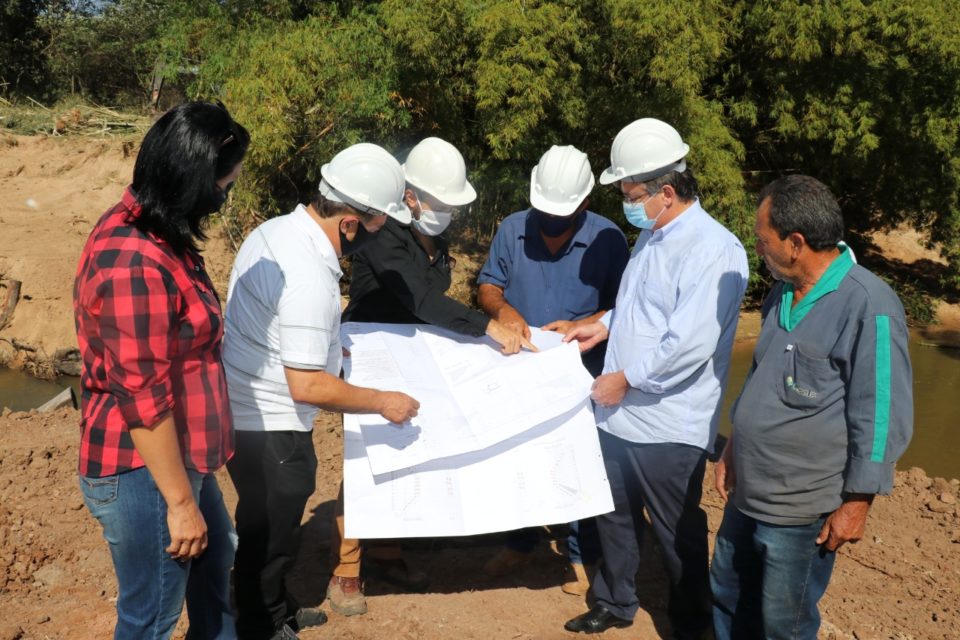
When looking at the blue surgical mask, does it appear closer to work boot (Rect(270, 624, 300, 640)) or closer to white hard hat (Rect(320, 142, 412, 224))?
white hard hat (Rect(320, 142, 412, 224))

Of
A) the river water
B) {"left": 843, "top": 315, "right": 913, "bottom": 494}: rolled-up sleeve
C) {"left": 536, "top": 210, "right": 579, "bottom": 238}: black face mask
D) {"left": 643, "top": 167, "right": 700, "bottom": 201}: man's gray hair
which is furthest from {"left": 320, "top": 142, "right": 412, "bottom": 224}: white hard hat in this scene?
the river water

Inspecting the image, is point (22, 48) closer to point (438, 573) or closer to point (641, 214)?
point (438, 573)

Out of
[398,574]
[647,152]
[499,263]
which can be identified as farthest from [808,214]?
[398,574]

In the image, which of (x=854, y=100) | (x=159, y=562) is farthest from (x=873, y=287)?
(x=854, y=100)

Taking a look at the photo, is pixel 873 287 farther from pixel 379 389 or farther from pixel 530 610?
pixel 530 610

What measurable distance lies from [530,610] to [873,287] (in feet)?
7.53

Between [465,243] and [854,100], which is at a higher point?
[854,100]

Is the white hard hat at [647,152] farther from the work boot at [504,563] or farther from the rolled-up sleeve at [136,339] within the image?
the work boot at [504,563]

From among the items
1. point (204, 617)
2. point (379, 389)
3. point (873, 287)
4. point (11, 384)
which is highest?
point (873, 287)

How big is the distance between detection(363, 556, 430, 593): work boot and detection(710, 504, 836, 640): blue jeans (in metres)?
1.66

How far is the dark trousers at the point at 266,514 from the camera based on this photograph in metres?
3.16

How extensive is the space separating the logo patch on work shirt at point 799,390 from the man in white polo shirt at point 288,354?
4.46 feet

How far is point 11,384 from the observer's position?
982 centimetres

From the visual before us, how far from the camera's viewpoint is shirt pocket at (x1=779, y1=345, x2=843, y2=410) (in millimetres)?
2654
